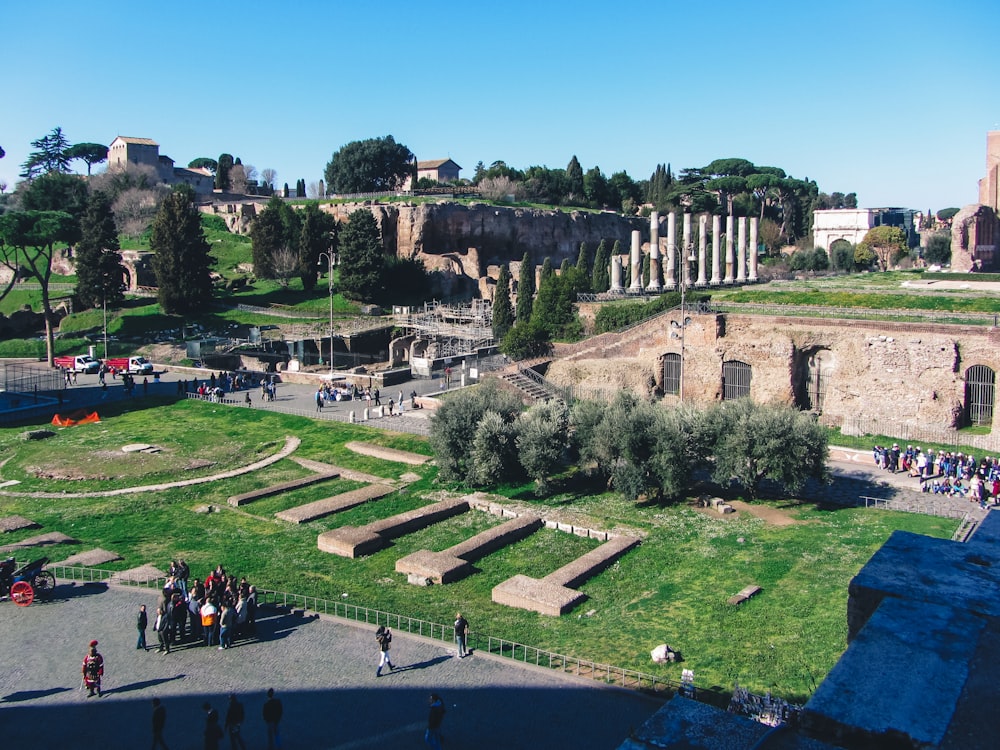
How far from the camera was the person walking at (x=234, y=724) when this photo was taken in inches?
399

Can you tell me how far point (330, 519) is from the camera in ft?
65.9

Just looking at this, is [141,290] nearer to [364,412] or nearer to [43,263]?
[43,263]

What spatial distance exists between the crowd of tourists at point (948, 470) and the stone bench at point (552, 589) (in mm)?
9248

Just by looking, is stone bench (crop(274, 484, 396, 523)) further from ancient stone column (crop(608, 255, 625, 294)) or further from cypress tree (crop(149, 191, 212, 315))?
cypress tree (crop(149, 191, 212, 315))

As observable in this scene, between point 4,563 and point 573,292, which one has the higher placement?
point 573,292

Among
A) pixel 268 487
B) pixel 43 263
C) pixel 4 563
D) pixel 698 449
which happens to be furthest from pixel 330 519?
pixel 43 263

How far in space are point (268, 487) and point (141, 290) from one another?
1374 inches

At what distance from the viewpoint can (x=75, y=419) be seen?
1136 inches

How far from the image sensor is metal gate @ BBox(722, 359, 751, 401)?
30.6m

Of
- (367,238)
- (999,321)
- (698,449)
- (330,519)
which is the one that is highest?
(367,238)

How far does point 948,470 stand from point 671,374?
462 inches

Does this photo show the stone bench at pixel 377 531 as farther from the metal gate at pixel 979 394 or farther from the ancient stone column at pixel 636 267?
the ancient stone column at pixel 636 267

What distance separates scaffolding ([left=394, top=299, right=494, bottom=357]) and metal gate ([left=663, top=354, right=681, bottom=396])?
9.50 m

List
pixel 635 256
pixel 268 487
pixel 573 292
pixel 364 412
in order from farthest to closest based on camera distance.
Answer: pixel 635 256
pixel 573 292
pixel 364 412
pixel 268 487
